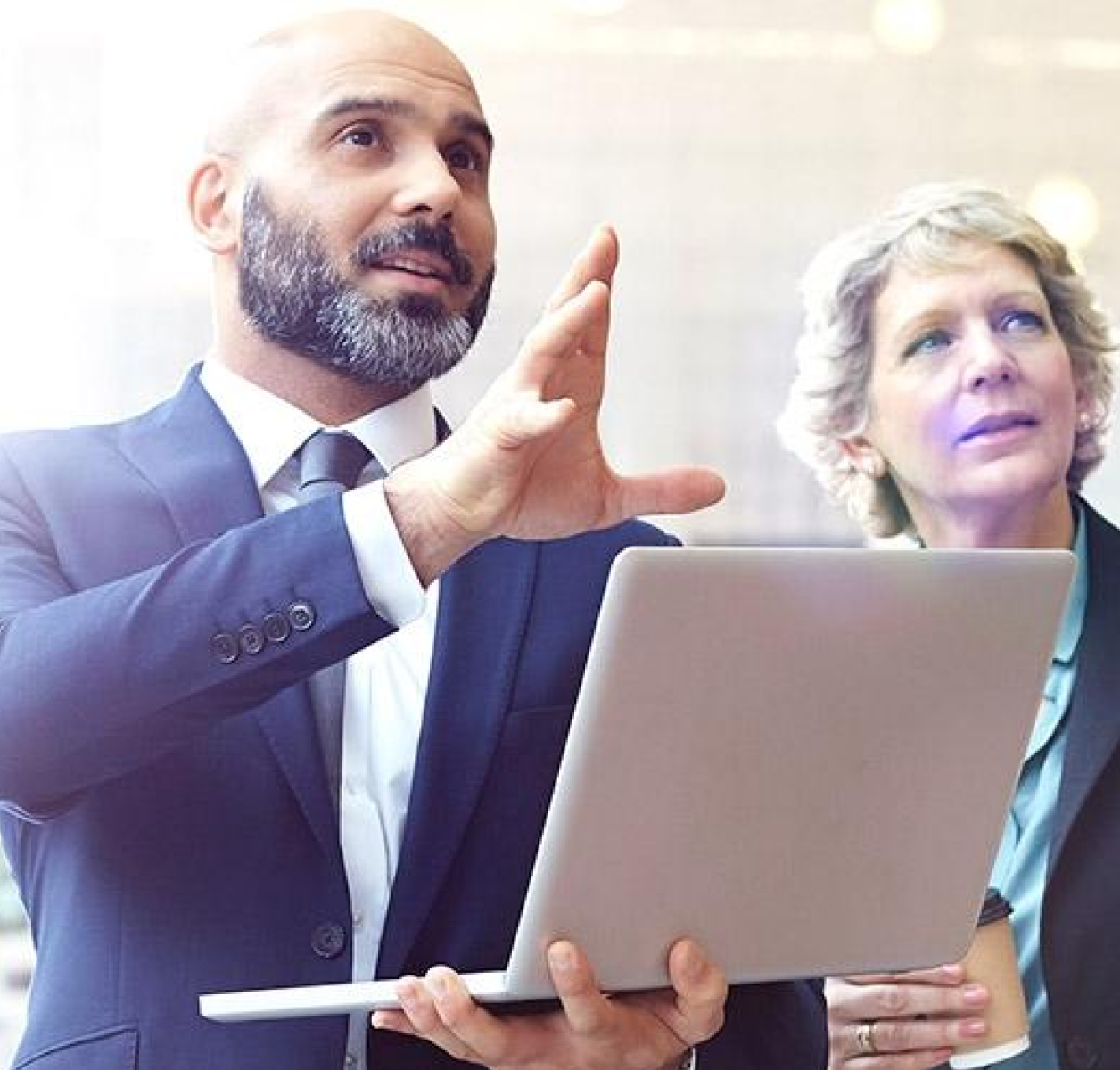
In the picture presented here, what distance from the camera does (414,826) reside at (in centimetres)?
195

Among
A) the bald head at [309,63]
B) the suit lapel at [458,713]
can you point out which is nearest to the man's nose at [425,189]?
the bald head at [309,63]

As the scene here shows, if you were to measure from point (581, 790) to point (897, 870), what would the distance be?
1.07 ft

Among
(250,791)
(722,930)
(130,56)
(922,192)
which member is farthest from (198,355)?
(722,930)

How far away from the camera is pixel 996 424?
2.53 m

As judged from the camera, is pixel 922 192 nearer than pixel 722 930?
No

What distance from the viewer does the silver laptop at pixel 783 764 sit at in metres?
1.48

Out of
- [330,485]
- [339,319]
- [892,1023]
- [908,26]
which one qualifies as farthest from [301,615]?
[908,26]

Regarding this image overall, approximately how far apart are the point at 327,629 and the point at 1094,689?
3.89ft

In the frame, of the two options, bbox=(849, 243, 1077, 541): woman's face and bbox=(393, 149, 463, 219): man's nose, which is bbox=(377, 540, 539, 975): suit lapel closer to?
bbox=(393, 149, 463, 219): man's nose

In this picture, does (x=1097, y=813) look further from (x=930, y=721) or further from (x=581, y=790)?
(x=581, y=790)

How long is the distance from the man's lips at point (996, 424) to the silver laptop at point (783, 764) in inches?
34.8

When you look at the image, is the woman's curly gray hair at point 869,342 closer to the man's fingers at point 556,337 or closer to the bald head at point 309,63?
the bald head at point 309,63

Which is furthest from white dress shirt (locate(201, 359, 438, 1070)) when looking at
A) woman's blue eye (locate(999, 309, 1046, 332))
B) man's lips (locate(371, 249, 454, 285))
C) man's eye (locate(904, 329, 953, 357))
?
woman's blue eye (locate(999, 309, 1046, 332))

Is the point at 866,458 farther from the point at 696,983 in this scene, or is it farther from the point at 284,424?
the point at 696,983
